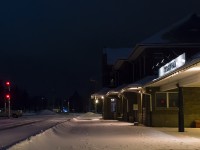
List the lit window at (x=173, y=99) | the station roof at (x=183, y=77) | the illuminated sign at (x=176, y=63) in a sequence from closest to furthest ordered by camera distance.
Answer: the station roof at (x=183, y=77), the illuminated sign at (x=176, y=63), the lit window at (x=173, y=99)

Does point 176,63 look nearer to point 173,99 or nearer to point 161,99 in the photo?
point 173,99

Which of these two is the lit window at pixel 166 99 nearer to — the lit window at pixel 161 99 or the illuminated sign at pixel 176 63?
the lit window at pixel 161 99

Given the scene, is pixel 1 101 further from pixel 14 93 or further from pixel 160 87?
pixel 160 87

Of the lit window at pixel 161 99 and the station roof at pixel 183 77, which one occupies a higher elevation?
the station roof at pixel 183 77

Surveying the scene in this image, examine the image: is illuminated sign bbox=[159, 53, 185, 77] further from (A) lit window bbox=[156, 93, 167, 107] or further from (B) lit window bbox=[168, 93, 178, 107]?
(A) lit window bbox=[156, 93, 167, 107]

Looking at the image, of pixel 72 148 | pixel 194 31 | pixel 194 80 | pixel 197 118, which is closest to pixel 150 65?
pixel 194 31

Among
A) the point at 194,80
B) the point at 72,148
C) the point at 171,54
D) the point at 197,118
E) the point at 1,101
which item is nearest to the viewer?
the point at 72,148

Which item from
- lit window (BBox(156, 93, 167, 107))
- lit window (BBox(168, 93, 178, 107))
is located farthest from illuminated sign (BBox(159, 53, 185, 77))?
lit window (BBox(156, 93, 167, 107))

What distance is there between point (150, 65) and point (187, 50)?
12.1 feet

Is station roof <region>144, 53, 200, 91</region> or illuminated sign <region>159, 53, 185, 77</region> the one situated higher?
illuminated sign <region>159, 53, 185, 77</region>

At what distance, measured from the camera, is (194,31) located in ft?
167

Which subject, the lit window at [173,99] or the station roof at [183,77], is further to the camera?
the lit window at [173,99]

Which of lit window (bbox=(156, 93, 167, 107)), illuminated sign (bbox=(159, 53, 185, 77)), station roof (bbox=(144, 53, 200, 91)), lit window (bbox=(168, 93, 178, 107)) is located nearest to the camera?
station roof (bbox=(144, 53, 200, 91))

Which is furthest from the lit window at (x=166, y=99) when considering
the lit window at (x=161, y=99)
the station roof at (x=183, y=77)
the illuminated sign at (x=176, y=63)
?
the illuminated sign at (x=176, y=63)
